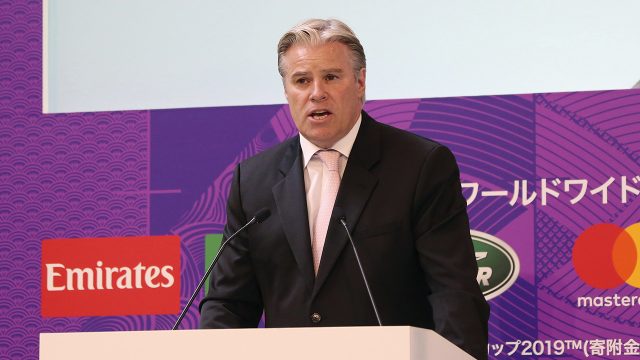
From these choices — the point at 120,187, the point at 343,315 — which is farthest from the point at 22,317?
the point at 343,315

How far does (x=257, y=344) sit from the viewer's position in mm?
1479

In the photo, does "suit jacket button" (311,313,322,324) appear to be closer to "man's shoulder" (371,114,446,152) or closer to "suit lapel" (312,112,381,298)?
"suit lapel" (312,112,381,298)

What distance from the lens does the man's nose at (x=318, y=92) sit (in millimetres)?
2273

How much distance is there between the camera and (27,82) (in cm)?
300

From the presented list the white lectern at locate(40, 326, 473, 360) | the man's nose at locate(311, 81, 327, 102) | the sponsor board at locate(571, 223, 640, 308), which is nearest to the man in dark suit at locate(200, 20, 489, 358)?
the man's nose at locate(311, 81, 327, 102)

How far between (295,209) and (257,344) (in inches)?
33.7

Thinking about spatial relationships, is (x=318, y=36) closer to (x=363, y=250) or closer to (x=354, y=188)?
(x=354, y=188)

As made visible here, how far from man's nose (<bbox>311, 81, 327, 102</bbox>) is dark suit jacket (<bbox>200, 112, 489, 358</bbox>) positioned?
162mm

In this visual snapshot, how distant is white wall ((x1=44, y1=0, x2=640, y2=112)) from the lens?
3359mm

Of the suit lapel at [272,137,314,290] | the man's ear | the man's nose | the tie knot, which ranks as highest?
the man's ear

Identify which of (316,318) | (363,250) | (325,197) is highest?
(325,197)

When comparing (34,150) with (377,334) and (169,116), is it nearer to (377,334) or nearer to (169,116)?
(169,116)

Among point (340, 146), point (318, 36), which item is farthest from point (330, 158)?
point (318, 36)

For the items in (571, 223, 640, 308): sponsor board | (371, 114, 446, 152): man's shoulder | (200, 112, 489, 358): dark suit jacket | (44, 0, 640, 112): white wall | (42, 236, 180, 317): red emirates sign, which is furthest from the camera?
(44, 0, 640, 112): white wall
